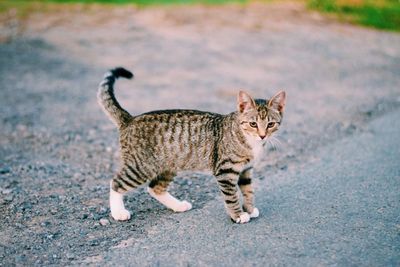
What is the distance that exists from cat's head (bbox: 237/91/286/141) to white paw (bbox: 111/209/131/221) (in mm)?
1343

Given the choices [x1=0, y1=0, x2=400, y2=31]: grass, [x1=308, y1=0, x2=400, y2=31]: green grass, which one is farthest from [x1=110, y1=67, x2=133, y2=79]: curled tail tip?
[x1=308, y1=0, x2=400, y2=31]: green grass

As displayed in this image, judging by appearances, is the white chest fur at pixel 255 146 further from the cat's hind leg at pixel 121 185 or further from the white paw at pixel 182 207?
the cat's hind leg at pixel 121 185

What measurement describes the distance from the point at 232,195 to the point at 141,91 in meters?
5.05

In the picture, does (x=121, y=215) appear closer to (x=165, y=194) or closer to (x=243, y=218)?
(x=165, y=194)

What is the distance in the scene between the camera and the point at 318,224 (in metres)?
4.48

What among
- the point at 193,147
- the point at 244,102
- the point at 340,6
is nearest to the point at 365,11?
the point at 340,6

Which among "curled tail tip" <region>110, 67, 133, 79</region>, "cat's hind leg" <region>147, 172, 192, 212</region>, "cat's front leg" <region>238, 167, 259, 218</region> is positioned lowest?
"cat's hind leg" <region>147, 172, 192, 212</region>

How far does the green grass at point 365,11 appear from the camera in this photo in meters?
15.5

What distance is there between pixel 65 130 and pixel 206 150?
3.25 meters

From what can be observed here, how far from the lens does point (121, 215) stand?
15.6ft

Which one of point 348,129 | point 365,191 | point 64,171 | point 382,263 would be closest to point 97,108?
point 64,171

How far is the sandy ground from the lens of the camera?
4797mm

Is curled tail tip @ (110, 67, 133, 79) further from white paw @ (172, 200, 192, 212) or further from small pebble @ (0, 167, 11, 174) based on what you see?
small pebble @ (0, 167, 11, 174)

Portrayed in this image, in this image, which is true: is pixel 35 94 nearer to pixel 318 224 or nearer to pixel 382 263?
pixel 318 224
